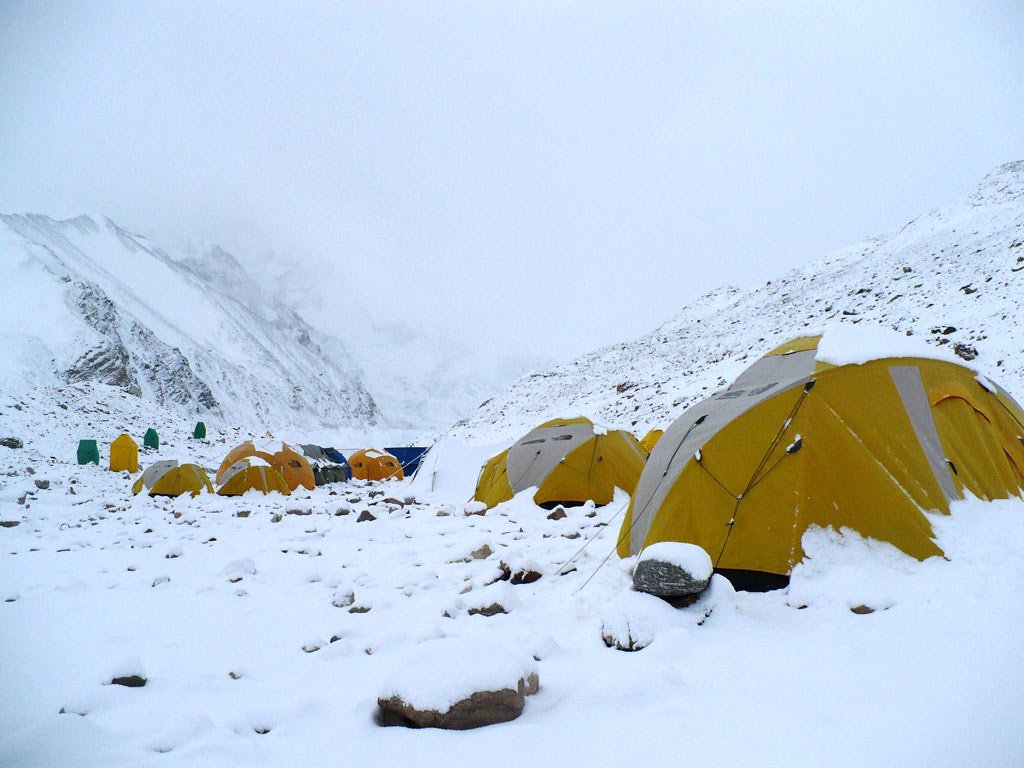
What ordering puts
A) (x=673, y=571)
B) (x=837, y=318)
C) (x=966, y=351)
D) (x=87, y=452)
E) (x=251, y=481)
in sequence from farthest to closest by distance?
(x=837, y=318), (x=87, y=452), (x=251, y=481), (x=966, y=351), (x=673, y=571)

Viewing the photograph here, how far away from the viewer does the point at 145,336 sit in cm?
5875

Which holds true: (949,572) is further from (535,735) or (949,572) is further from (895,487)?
(535,735)

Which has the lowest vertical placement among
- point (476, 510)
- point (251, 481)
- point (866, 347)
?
point (251, 481)

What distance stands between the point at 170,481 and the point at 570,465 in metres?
13.3

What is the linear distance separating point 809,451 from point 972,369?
280 centimetres

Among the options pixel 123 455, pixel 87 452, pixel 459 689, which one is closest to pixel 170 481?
pixel 123 455

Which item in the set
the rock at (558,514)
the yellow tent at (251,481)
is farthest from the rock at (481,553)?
the yellow tent at (251,481)

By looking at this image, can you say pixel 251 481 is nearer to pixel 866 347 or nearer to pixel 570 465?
pixel 570 465

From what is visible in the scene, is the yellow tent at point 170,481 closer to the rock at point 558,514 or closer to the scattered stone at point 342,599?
the rock at point 558,514

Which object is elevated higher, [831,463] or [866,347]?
[866,347]

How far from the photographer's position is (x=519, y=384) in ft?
196

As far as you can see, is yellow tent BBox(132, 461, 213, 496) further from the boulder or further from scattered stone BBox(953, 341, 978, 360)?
scattered stone BBox(953, 341, 978, 360)

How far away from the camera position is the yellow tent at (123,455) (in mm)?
21344

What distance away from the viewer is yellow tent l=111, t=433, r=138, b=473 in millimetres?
21344
